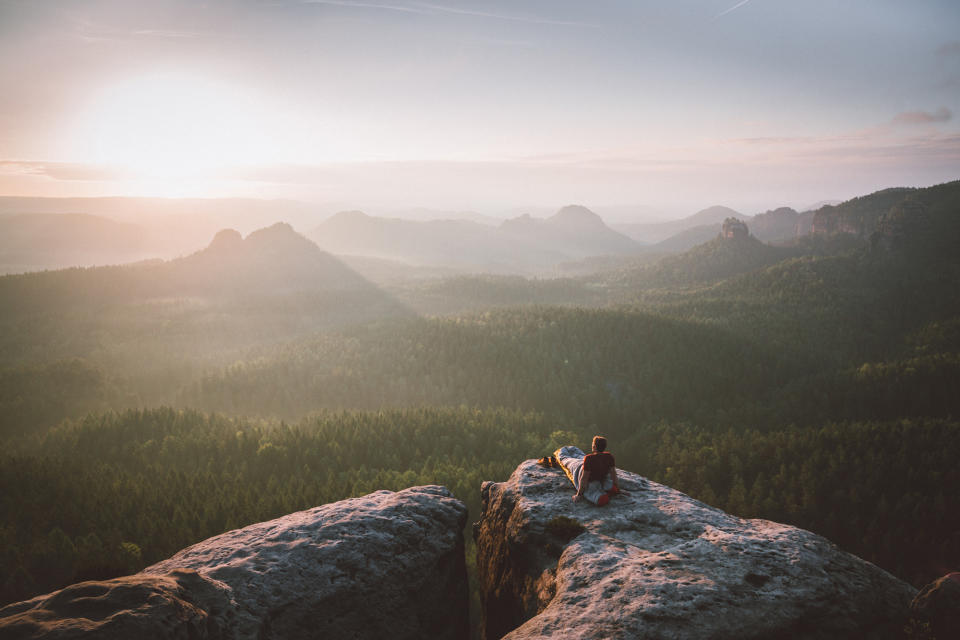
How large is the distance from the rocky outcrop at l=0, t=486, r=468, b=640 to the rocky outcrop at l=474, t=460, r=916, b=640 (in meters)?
3.31

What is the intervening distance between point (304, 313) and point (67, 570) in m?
152

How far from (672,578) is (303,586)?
1242cm

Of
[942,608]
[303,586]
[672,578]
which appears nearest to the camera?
[942,608]

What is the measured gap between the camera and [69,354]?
116 m

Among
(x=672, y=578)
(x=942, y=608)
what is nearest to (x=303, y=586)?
(x=672, y=578)

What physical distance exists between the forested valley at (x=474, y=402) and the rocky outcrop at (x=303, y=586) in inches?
118

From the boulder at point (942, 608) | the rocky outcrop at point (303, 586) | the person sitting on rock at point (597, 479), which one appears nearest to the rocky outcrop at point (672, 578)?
the person sitting on rock at point (597, 479)

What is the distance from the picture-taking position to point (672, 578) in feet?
40.8

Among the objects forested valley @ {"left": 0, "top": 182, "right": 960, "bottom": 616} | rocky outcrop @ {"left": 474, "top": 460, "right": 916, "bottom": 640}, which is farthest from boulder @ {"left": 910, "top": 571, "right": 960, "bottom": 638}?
forested valley @ {"left": 0, "top": 182, "right": 960, "bottom": 616}

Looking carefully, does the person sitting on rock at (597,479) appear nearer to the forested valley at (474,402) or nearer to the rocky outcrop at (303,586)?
the rocky outcrop at (303,586)

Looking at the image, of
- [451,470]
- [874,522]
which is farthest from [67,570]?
[874,522]

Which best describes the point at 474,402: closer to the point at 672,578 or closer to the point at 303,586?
the point at 303,586

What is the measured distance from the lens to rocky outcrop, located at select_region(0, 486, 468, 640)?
919cm

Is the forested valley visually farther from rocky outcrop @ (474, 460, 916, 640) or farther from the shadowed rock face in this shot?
rocky outcrop @ (474, 460, 916, 640)
